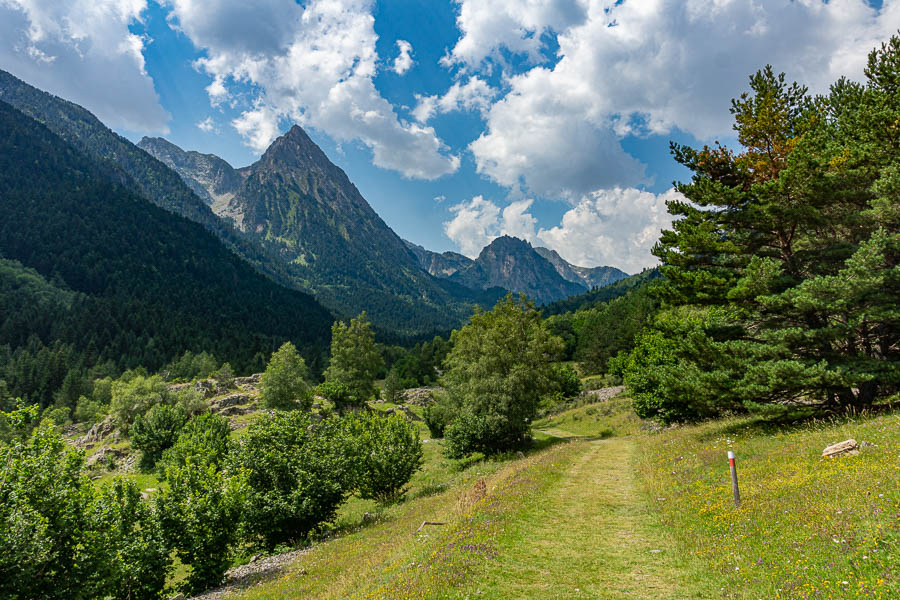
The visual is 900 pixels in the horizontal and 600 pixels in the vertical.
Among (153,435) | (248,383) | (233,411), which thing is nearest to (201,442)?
(153,435)

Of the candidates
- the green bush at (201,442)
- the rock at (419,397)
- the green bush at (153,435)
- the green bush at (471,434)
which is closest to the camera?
the green bush at (471,434)

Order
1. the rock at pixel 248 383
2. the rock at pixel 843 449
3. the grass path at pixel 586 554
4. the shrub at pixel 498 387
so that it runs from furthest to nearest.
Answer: the rock at pixel 248 383 → the shrub at pixel 498 387 → the rock at pixel 843 449 → the grass path at pixel 586 554

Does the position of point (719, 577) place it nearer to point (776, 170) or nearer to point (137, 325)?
point (776, 170)

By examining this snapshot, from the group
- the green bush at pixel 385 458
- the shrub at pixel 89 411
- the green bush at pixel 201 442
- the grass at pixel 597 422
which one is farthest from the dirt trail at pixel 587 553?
the shrub at pixel 89 411

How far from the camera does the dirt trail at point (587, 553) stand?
28.9 feet

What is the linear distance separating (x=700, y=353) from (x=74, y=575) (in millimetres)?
26581

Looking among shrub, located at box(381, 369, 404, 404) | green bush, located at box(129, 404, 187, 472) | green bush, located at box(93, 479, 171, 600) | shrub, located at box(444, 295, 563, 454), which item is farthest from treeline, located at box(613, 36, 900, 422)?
shrub, located at box(381, 369, 404, 404)

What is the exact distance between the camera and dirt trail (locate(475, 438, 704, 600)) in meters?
8.80

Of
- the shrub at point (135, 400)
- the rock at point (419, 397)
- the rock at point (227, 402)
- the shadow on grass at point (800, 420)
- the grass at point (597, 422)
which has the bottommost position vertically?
the grass at point (597, 422)

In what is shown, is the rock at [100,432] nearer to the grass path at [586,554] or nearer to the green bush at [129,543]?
the green bush at [129,543]

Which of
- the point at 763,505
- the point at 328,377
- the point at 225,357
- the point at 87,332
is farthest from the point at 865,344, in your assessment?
the point at 87,332

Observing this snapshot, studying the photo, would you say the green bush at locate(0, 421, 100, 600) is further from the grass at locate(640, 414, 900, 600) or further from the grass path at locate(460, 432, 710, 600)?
the grass at locate(640, 414, 900, 600)

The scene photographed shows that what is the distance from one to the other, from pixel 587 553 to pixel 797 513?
17.3 ft

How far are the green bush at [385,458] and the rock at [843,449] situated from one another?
22.3 m
